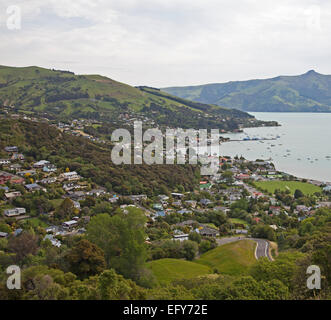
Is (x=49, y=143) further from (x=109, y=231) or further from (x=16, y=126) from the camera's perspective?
(x=109, y=231)

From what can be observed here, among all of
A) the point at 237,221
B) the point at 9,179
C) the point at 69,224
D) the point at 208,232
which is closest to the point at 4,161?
the point at 9,179

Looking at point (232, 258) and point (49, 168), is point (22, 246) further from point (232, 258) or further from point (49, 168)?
point (49, 168)

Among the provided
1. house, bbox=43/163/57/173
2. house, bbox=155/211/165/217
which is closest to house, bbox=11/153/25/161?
house, bbox=43/163/57/173

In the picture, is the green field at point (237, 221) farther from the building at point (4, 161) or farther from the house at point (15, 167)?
the building at point (4, 161)

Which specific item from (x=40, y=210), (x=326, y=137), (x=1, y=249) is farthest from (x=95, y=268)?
(x=326, y=137)

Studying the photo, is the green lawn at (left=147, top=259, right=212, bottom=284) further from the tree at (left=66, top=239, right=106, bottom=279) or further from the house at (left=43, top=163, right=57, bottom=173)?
the house at (left=43, top=163, right=57, bottom=173)

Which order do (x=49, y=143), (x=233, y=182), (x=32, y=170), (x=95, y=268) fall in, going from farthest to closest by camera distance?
(x=233, y=182) → (x=49, y=143) → (x=32, y=170) → (x=95, y=268)

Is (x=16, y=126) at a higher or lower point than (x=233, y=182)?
higher

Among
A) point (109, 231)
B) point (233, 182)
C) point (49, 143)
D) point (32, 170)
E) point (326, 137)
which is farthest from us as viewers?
point (326, 137)
